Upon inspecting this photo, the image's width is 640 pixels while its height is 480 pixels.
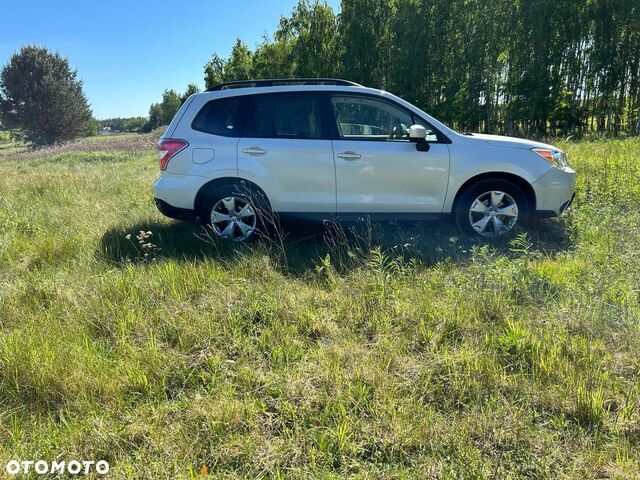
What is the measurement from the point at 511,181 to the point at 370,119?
71.1 inches

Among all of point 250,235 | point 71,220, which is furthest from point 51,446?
point 71,220

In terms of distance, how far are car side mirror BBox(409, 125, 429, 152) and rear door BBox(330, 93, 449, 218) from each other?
49 millimetres

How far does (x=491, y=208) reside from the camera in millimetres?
4809

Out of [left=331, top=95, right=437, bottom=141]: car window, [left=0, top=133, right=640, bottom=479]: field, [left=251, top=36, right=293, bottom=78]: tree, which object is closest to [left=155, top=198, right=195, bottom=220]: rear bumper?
[left=0, top=133, right=640, bottom=479]: field

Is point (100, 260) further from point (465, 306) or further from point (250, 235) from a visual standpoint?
point (465, 306)

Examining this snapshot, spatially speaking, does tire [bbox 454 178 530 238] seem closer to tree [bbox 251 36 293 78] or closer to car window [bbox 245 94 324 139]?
car window [bbox 245 94 324 139]

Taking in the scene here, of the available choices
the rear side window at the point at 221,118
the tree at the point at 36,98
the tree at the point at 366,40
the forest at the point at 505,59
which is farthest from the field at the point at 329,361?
the tree at the point at 36,98

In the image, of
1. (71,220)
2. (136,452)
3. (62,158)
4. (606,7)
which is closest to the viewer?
(136,452)

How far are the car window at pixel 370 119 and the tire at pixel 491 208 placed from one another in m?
0.80

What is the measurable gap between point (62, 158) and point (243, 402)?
21.4 m

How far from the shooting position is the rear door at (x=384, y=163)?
15.4 ft

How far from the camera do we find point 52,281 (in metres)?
3.84

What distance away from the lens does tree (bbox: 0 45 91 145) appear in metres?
38.0

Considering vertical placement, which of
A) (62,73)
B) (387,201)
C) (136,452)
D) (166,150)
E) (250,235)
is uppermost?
(62,73)
